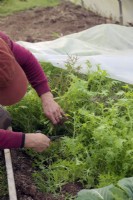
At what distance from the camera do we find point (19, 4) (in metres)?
8.73

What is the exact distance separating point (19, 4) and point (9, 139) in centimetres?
654

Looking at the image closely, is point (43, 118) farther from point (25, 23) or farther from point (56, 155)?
point (25, 23)

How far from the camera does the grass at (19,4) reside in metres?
8.38

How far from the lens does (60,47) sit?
5156mm

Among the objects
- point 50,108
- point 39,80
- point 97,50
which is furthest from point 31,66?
point 97,50

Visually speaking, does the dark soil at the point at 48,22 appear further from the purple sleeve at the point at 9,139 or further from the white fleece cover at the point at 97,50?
the purple sleeve at the point at 9,139

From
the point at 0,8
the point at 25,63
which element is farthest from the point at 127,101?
the point at 0,8

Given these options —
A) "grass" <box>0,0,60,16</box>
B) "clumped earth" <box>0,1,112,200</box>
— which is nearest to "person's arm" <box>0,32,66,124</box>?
"clumped earth" <box>0,1,112,200</box>

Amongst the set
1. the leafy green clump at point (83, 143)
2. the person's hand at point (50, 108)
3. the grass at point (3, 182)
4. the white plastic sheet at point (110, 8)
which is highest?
the white plastic sheet at point (110, 8)

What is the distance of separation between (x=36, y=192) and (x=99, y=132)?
24.0 inches

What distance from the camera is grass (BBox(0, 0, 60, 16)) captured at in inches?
330

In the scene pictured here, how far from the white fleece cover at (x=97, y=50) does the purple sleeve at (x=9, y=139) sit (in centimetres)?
185

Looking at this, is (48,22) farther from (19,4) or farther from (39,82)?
(39,82)

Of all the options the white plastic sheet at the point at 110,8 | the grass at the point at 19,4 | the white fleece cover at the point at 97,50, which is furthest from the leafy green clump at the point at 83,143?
the grass at the point at 19,4
